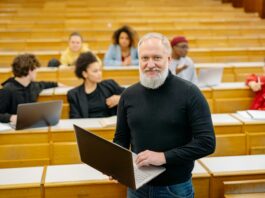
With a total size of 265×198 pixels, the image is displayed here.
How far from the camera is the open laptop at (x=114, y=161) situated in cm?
59

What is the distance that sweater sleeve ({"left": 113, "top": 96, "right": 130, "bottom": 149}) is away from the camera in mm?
683

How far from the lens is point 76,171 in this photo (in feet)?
2.85

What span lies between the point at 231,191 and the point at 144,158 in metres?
0.28

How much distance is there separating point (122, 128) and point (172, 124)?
0.33 ft

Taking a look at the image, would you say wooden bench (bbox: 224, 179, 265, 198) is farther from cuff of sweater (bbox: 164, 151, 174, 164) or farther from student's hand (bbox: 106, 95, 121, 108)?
student's hand (bbox: 106, 95, 121, 108)

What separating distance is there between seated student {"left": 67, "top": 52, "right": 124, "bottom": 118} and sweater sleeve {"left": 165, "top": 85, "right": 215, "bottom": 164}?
60 cm

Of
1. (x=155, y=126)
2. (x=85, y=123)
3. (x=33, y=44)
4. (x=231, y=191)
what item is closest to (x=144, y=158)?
(x=155, y=126)


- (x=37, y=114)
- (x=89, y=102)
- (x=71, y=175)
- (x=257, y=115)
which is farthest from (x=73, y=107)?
(x=257, y=115)

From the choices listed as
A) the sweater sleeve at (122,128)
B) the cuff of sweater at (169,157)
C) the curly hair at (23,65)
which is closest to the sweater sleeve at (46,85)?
the curly hair at (23,65)

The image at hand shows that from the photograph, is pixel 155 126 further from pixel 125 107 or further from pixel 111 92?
pixel 111 92

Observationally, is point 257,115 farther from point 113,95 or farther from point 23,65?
point 23,65

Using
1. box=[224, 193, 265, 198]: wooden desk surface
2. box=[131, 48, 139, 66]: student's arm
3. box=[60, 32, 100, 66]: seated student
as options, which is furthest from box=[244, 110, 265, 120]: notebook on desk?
box=[60, 32, 100, 66]: seated student

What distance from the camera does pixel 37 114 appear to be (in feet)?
3.54

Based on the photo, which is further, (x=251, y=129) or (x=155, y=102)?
(x=251, y=129)
